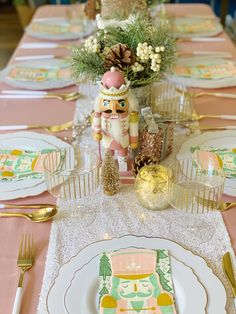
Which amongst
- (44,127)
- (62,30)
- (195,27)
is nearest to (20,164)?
(44,127)

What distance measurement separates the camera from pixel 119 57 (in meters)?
1.09

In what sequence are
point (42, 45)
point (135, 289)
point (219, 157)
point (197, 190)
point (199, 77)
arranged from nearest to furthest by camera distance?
point (135, 289) < point (197, 190) < point (219, 157) < point (199, 77) < point (42, 45)

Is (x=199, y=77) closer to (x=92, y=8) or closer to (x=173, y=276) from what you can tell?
(x=92, y=8)

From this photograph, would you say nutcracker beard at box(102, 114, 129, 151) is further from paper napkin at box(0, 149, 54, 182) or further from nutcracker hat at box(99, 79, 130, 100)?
paper napkin at box(0, 149, 54, 182)

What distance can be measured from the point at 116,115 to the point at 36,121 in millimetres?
420

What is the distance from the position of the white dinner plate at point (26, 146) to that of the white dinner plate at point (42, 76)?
0.35 meters

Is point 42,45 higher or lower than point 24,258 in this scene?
higher

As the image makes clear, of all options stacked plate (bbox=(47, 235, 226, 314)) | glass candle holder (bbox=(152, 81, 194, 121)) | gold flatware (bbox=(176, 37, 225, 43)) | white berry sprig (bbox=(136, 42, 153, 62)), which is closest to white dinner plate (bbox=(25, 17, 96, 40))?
gold flatware (bbox=(176, 37, 225, 43))

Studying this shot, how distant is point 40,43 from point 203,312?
151cm

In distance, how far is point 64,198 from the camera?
40.4 inches

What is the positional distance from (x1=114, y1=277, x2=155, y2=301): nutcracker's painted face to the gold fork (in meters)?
0.16

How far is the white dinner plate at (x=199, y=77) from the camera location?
5.22 ft

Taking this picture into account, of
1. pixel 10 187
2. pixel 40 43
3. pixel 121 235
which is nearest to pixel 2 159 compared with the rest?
pixel 10 187

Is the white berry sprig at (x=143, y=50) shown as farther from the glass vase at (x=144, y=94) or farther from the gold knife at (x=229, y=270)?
the gold knife at (x=229, y=270)
